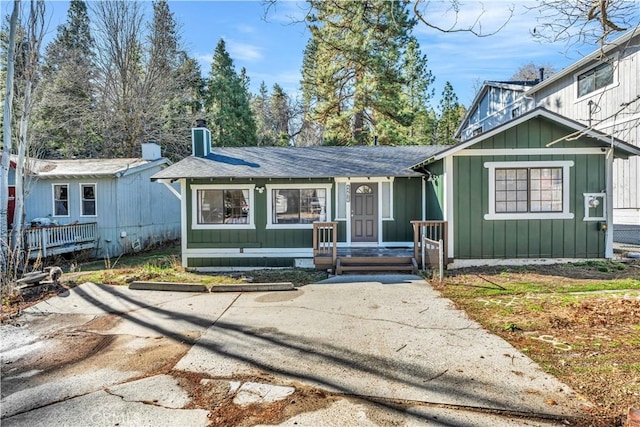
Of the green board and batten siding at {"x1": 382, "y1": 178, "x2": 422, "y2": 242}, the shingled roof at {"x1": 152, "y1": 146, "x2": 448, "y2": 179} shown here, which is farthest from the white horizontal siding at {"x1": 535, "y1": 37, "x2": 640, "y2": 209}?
the shingled roof at {"x1": 152, "y1": 146, "x2": 448, "y2": 179}

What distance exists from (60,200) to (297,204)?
1002 cm

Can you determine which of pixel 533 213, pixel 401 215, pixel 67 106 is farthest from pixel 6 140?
pixel 67 106

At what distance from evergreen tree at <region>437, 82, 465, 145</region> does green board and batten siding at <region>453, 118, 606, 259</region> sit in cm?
1929

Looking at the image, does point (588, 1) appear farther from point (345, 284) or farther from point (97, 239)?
point (97, 239)

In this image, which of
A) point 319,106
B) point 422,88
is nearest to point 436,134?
point 422,88

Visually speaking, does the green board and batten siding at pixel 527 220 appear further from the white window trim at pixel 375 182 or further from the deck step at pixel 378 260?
the white window trim at pixel 375 182

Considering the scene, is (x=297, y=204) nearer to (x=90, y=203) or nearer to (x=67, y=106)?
(x=90, y=203)

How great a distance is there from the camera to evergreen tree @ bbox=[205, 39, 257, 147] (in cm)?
2575

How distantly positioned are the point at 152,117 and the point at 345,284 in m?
19.1

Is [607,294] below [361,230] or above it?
below

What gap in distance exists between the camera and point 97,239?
14234mm

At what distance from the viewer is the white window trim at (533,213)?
29.0 feet

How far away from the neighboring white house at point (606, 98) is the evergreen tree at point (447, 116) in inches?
358

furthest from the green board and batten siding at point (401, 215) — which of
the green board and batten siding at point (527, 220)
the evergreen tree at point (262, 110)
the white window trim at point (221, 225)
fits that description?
the evergreen tree at point (262, 110)
